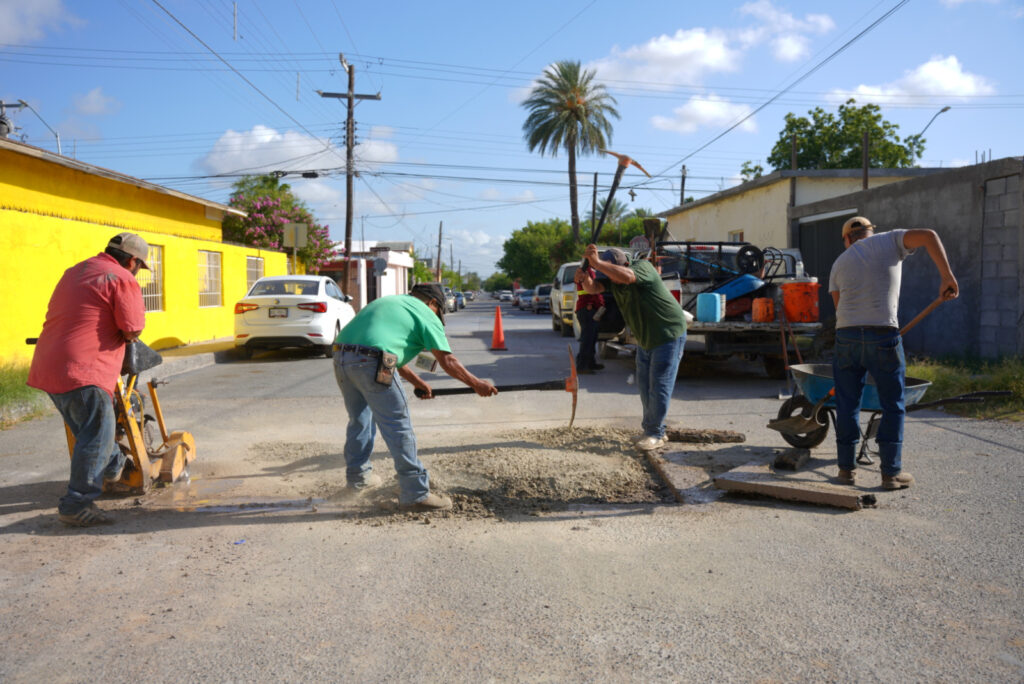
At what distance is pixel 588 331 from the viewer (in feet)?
41.1

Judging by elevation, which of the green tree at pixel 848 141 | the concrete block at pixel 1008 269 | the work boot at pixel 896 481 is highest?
the green tree at pixel 848 141

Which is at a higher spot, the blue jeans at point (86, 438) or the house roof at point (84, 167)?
the house roof at point (84, 167)

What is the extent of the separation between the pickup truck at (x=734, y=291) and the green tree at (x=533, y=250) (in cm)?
5728

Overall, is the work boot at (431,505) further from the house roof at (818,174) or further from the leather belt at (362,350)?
the house roof at (818,174)

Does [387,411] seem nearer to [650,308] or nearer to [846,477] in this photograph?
[650,308]

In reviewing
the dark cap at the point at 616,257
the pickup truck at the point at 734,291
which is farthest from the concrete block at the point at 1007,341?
the dark cap at the point at 616,257

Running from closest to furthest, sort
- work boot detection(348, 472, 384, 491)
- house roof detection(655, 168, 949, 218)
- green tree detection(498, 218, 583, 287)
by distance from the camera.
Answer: work boot detection(348, 472, 384, 491) → house roof detection(655, 168, 949, 218) → green tree detection(498, 218, 583, 287)

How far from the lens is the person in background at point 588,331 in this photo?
40.1 feet

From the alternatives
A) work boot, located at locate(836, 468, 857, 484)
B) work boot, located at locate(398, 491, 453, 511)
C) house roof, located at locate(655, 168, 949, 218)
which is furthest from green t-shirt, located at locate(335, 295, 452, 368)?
house roof, located at locate(655, 168, 949, 218)

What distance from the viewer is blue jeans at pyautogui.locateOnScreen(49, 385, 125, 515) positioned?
14.6 feet

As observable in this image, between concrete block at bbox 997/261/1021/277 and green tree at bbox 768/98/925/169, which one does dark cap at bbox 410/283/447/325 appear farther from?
green tree at bbox 768/98/925/169

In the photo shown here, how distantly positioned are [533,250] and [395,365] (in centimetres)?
7042

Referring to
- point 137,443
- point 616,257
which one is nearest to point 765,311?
point 616,257

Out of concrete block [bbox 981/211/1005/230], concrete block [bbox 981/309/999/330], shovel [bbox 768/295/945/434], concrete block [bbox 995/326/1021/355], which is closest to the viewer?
shovel [bbox 768/295/945/434]
